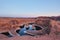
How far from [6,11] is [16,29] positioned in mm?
381

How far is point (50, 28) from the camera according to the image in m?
2.90

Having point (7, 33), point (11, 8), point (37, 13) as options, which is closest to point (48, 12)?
point (37, 13)

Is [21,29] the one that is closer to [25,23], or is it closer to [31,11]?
[25,23]

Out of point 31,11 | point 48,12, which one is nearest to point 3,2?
point 31,11

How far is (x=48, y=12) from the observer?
9.70 feet

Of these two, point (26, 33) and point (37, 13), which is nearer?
point (26, 33)

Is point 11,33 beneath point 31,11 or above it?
beneath

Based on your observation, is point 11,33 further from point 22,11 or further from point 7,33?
point 22,11

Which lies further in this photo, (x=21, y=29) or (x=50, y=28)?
(x=50, y=28)

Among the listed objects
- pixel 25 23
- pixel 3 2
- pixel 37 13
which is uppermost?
pixel 3 2

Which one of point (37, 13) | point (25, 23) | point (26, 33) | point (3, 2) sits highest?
point (3, 2)

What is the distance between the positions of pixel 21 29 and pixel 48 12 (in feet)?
2.27

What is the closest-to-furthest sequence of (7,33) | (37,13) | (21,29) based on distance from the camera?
1. (7,33)
2. (21,29)
3. (37,13)

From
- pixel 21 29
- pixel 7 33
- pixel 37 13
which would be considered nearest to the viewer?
pixel 7 33
